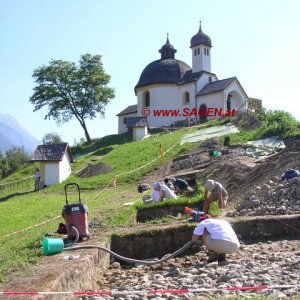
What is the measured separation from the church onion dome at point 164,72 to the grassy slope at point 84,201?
46.3 ft

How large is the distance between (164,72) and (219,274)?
144 ft

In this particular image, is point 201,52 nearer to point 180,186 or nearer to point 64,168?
point 64,168

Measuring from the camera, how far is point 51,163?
2938 centimetres

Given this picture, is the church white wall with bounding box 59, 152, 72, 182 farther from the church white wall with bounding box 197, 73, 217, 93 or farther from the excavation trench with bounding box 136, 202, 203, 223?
the church white wall with bounding box 197, 73, 217, 93

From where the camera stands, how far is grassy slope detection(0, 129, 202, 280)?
895cm

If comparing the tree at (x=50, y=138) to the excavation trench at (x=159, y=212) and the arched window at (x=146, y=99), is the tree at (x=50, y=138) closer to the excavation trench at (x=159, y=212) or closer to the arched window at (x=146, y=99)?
the arched window at (x=146, y=99)

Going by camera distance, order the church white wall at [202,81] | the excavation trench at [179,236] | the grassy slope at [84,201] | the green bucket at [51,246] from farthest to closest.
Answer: the church white wall at [202,81] → the excavation trench at [179,236] → the grassy slope at [84,201] → the green bucket at [51,246]

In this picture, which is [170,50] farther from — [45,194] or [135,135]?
[45,194]

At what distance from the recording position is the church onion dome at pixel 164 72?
4968 centimetres

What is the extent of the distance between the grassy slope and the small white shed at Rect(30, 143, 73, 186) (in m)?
0.94

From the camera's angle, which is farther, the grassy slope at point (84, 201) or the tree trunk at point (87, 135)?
the tree trunk at point (87, 135)

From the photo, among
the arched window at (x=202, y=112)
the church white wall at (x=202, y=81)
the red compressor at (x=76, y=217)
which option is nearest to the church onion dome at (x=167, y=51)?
the church white wall at (x=202, y=81)

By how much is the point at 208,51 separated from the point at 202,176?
31.9m

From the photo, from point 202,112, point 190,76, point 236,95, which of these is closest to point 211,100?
point 202,112
